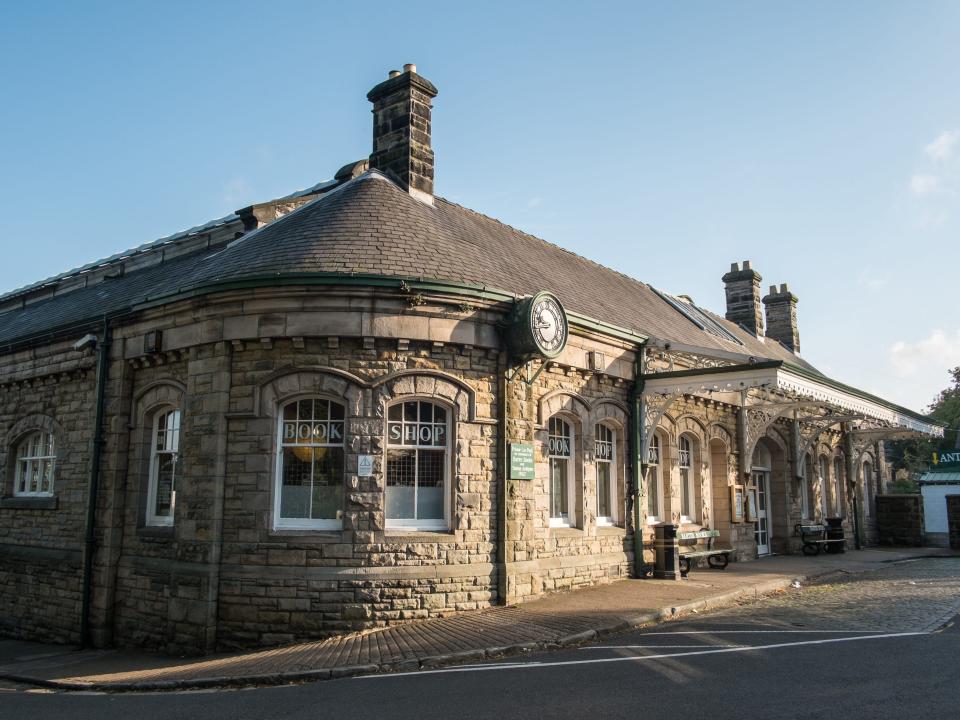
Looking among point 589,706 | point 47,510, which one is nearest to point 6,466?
point 47,510

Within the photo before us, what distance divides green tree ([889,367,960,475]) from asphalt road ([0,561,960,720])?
35.0 m

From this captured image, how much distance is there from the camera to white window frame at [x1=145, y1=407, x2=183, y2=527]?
1239cm

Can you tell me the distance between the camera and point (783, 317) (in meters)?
30.4

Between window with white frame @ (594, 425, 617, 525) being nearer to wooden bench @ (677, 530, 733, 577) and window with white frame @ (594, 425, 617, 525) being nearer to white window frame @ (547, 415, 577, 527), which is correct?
white window frame @ (547, 415, 577, 527)

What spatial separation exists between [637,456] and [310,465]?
6.45 meters

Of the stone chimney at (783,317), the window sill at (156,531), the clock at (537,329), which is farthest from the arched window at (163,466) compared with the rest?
the stone chimney at (783,317)

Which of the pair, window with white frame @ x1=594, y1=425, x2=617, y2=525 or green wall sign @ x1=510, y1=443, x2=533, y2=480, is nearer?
green wall sign @ x1=510, y1=443, x2=533, y2=480

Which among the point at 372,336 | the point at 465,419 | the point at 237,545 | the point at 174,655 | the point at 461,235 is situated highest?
the point at 461,235

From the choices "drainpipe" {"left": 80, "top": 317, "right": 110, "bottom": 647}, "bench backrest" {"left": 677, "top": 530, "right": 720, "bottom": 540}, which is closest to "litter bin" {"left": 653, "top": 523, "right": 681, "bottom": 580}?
"bench backrest" {"left": 677, "top": 530, "right": 720, "bottom": 540}

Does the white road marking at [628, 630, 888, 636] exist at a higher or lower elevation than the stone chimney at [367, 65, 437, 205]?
lower

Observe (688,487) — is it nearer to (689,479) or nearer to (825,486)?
(689,479)

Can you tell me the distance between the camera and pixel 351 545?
1050 centimetres

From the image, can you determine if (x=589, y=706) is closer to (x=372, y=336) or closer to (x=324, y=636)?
(x=324, y=636)

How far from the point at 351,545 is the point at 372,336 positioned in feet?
9.34
